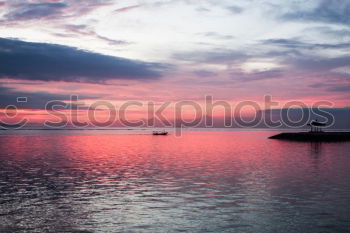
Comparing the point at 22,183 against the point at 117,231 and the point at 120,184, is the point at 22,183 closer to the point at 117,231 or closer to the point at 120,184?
the point at 120,184

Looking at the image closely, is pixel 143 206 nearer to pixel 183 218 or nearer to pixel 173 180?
pixel 183 218

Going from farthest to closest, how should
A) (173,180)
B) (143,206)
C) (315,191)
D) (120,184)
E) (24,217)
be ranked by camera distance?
(173,180)
(120,184)
(315,191)
(143,206)
(24,217)

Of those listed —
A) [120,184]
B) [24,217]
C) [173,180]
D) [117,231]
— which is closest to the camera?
[117,231]

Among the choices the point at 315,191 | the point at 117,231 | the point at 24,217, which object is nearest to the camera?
the point at 117,231

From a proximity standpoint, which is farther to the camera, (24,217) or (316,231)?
(24,217)

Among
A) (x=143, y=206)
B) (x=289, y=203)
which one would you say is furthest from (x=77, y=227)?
(x=289, y=203)

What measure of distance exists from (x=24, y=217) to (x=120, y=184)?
12.1 m

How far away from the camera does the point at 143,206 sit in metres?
22.5

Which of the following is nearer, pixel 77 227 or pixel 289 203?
pixel 77 227

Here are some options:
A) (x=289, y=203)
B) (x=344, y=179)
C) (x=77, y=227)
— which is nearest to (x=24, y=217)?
(x=77, y=227)

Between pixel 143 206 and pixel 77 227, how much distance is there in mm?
5501

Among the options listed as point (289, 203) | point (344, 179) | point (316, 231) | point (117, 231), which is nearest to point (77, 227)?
point (117, 231)

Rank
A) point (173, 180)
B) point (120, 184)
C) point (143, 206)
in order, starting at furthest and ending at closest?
point (173, 180) → point (120, 184) → point (143, 206)

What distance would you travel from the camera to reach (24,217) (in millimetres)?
19562
